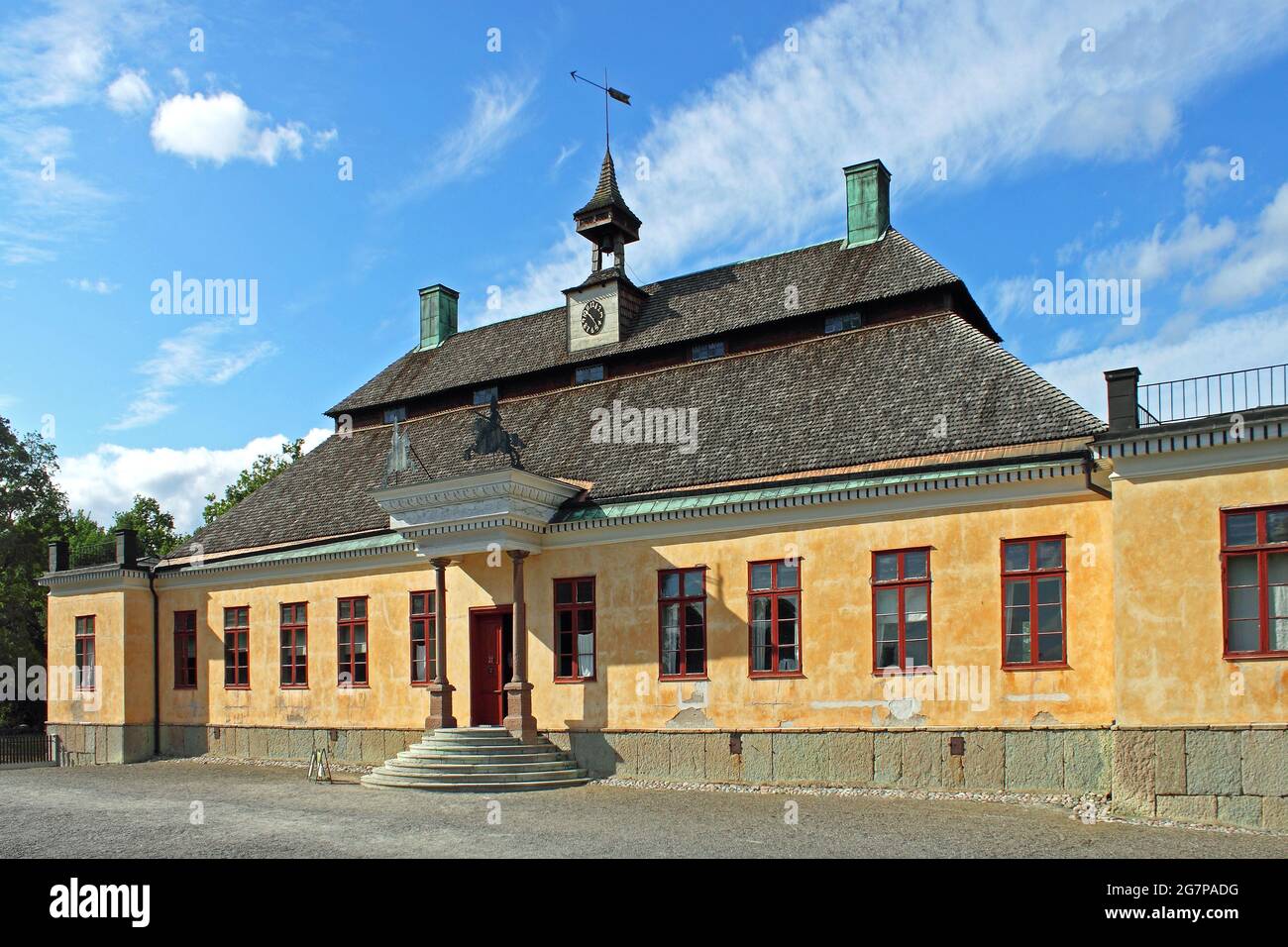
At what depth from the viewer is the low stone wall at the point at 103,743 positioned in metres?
27.6

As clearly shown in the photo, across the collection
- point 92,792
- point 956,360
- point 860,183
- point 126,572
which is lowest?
point 92,792

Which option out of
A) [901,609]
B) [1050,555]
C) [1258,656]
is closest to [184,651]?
[901,609]

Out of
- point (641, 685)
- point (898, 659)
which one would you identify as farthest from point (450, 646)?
point (898, 659)

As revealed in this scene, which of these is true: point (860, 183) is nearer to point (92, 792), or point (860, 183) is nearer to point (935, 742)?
point (935, 742)

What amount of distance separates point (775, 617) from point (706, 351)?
7.32m

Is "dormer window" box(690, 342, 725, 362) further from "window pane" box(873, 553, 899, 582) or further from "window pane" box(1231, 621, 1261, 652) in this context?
"window pane" box(1231, 621, 1261, 652)

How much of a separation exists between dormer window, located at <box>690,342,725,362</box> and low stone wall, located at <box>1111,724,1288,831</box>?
1206 centimetres

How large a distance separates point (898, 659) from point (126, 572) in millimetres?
19593

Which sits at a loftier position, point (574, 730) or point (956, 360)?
point (956, 360)

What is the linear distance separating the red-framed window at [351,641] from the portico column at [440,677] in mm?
3018

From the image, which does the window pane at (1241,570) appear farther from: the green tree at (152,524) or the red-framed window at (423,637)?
the green tree at (152,524)

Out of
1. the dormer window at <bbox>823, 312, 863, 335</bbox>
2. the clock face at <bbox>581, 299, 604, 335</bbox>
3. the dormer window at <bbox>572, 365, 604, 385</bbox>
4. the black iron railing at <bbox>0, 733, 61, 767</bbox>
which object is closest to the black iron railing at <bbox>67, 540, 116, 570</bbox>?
the black iron railing at <bbox>0, 733, 61, 767</bbox>

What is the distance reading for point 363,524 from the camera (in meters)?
25.3

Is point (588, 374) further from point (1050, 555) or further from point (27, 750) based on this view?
point (27, 750)
